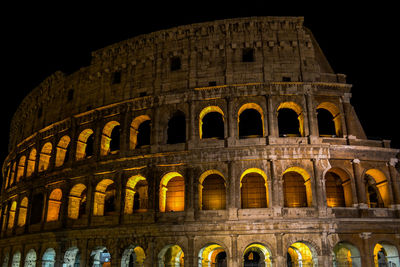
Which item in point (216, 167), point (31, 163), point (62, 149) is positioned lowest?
point (216, 167)

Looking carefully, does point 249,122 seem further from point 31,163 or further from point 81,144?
point 31,163

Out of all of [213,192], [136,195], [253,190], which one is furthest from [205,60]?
[136,195]

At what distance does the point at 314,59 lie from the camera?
74.4 feet

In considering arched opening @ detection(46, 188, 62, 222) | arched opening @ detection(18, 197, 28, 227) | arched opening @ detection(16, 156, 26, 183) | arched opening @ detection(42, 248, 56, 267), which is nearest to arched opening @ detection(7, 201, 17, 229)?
arched opening @ detection(18, 197, 28, 227)

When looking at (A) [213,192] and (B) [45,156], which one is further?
(B) [45,156]

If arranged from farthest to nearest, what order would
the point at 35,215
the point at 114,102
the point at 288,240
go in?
1. the point at 35,215
2. the point at 114,102
3. the point at 288,240

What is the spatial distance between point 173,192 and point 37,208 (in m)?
12.4

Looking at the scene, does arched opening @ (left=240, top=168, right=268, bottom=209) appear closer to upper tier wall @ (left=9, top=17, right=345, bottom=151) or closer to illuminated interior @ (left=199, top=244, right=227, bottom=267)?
illuminated interior @ (left=199, top=244, right=227, bottom=267)

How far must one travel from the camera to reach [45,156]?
28.4 meters

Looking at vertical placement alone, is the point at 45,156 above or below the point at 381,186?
above

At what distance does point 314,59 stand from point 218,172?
9.48 metres

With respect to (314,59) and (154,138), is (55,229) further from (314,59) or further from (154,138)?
(314,59)

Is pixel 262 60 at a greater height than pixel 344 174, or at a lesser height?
greater

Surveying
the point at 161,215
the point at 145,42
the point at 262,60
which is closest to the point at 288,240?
the point at 161,215
